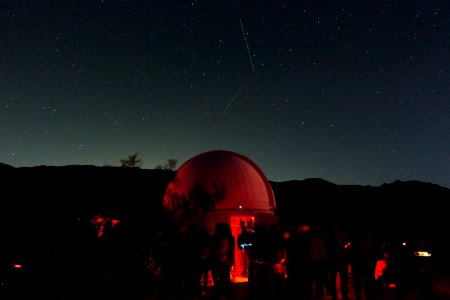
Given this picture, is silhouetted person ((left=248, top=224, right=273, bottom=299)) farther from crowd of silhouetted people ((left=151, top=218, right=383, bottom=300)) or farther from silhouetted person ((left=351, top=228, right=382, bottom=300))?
silhouetted person ((left=351, top=228, right=382, bottom=300))

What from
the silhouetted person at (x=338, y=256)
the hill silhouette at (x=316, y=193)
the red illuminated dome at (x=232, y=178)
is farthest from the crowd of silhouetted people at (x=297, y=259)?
the hill silhouette at (x=316, y=193)

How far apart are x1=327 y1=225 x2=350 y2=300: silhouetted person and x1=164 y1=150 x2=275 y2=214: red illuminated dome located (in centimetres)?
568

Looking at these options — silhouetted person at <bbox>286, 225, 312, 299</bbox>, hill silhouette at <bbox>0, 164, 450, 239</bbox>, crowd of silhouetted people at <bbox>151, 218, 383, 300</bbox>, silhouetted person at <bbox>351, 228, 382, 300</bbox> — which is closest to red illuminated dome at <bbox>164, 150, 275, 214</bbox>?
crowd of silhouetted people at <bbox>151, 218, 383, 300</bbox>

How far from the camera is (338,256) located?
8320 mm

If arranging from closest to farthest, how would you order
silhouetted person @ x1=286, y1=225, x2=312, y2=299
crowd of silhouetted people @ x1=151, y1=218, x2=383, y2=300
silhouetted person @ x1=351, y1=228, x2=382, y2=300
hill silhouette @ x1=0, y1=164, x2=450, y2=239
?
crowd of silhouetted people @ x1=151, y1=218, x2=383, y2=300, silhouetted person @ x1=351, y1=228, x2=382, y2=300, silhouetted person @ x1=286, y1=225, x2=312, y2=299, hill silhouette @ x1=0, y1=164, x2=450, y2=239

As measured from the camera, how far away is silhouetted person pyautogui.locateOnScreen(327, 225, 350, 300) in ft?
27.1

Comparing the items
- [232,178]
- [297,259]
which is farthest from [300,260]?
[232,178]

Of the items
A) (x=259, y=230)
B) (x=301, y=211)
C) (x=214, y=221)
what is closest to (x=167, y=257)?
(x=259, y=230)

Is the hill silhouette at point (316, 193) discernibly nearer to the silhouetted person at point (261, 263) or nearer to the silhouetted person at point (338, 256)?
the silhouetted person at point (338, 256)

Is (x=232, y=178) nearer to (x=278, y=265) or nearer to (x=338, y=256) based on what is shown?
(x=338, y=256)

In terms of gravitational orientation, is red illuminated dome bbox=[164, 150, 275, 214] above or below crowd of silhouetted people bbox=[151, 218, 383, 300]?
above

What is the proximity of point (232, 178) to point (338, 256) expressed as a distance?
6.85 meters

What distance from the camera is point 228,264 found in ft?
24.1

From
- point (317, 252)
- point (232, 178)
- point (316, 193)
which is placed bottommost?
point (317, 252)
